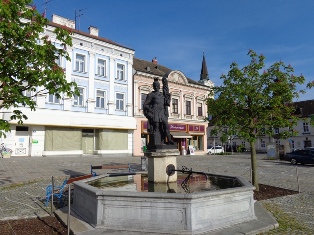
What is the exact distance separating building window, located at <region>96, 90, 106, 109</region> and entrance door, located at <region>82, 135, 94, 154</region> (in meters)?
3.54

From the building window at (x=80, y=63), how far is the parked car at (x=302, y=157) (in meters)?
22.0

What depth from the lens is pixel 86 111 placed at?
1102 inches

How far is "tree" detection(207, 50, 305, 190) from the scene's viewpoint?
35.0 ft

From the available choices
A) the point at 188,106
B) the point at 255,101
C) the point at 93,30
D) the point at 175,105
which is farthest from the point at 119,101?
the point at 255,101

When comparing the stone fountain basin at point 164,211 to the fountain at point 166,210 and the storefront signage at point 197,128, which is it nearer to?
the fountain at point 166,210

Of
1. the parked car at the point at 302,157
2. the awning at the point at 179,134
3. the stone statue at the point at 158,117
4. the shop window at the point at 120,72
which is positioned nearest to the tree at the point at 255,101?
the stone statue at the point at 158,117

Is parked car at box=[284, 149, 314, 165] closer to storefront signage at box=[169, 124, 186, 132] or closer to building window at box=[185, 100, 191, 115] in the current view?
storefront signage at box=[169, 124, 186, 132]

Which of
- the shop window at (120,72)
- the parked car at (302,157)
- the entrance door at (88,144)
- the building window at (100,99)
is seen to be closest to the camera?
the parked car at (302,157)

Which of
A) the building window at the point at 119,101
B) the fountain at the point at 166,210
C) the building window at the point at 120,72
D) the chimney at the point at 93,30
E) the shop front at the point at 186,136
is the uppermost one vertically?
the chimney at the point at 93,30

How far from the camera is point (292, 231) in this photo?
615 cm

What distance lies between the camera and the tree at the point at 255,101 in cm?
1068

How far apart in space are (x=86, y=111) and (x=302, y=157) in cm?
2095

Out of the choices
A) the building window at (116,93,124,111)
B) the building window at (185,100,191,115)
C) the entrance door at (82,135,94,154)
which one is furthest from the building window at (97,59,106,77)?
the building window at (185,100,191,115)

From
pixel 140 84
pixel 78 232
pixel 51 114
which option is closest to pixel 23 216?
pixel 78 232
